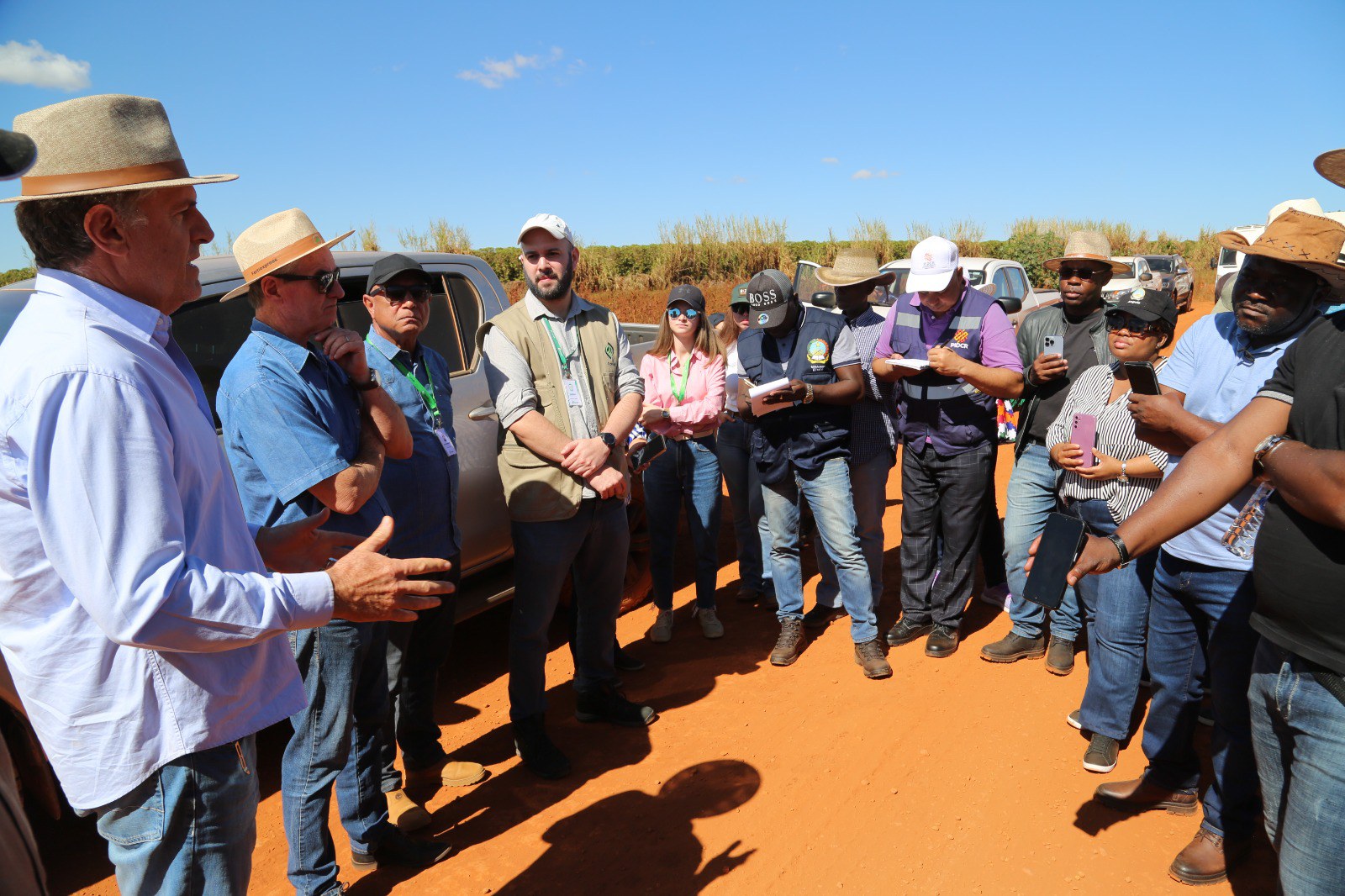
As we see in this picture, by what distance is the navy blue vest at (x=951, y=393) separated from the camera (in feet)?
15.5

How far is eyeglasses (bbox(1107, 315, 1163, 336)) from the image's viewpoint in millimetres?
3828

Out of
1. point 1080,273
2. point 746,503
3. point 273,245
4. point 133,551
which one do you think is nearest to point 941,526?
point 746,503

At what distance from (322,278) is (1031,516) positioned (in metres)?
3.84

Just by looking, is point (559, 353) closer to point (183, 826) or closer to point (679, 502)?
point (679, 502)

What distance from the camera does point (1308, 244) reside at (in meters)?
2.75

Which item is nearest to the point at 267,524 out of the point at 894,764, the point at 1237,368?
the point at 894,764

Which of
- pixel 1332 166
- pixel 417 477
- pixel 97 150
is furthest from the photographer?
pixel 417 477

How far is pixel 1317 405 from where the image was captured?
2.01 meters

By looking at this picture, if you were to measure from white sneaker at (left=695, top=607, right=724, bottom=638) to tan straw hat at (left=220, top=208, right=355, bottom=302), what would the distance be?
3.46 m

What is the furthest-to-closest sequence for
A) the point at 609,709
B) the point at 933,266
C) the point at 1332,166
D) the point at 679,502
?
the point at 679,502, the point at 933,266, the point at 609,709, the point at 1332,166

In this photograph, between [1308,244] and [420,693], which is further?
[420,693]

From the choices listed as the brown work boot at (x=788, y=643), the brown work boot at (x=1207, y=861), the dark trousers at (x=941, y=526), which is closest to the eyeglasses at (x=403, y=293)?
the brown work boot at (x=788, y=643)

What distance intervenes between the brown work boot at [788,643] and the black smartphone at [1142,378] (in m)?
2.48

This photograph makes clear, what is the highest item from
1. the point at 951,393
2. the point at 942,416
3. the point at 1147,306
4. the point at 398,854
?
the point at 1147,306
